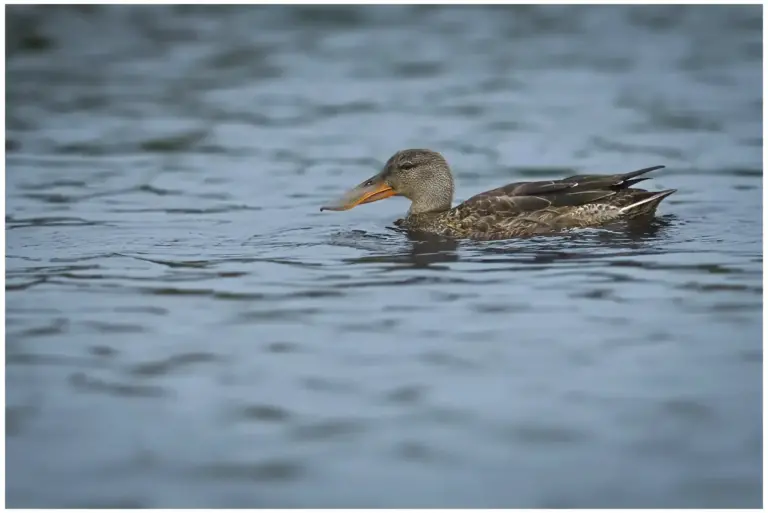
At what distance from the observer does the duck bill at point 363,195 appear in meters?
12.0

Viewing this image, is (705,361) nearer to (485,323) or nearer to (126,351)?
(485,323)

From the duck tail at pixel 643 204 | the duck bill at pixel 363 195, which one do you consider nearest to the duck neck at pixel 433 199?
the duck bill at pixel 363 195

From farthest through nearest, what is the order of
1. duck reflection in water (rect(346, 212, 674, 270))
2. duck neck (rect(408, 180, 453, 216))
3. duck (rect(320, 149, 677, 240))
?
duck neck (rect(408, 180, 453, 216))
duck (rect(320, 149, 677, 240))
duck reflection in water (rect(346, 212, 674, 270))

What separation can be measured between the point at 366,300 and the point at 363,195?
336cm

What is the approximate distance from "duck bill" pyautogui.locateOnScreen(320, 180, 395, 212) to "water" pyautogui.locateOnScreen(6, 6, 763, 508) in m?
0.20

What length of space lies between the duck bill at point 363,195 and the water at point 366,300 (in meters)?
0.20

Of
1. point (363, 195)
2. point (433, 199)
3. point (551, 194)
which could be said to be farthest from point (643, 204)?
point (363, 195)

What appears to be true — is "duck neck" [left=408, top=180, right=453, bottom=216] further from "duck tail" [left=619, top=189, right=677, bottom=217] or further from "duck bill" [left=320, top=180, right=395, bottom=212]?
"duck tail" [left=619, top=189, right=677, bottom=217]

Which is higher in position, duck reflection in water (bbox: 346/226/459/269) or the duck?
the duck

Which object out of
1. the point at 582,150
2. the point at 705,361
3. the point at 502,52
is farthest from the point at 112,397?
the point at 502,52

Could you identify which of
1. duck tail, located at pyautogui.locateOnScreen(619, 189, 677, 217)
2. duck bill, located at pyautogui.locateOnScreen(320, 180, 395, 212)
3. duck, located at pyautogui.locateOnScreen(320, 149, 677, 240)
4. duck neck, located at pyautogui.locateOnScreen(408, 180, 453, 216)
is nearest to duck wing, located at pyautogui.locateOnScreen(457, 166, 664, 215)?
duck, located at pyautogui.locateOnScreen(320, 149, 677, 240)

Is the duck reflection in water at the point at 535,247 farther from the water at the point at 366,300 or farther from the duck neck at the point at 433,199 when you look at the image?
the duck neck at the point at 433,199

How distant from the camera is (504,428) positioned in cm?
650

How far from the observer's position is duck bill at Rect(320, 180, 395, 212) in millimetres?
12031
